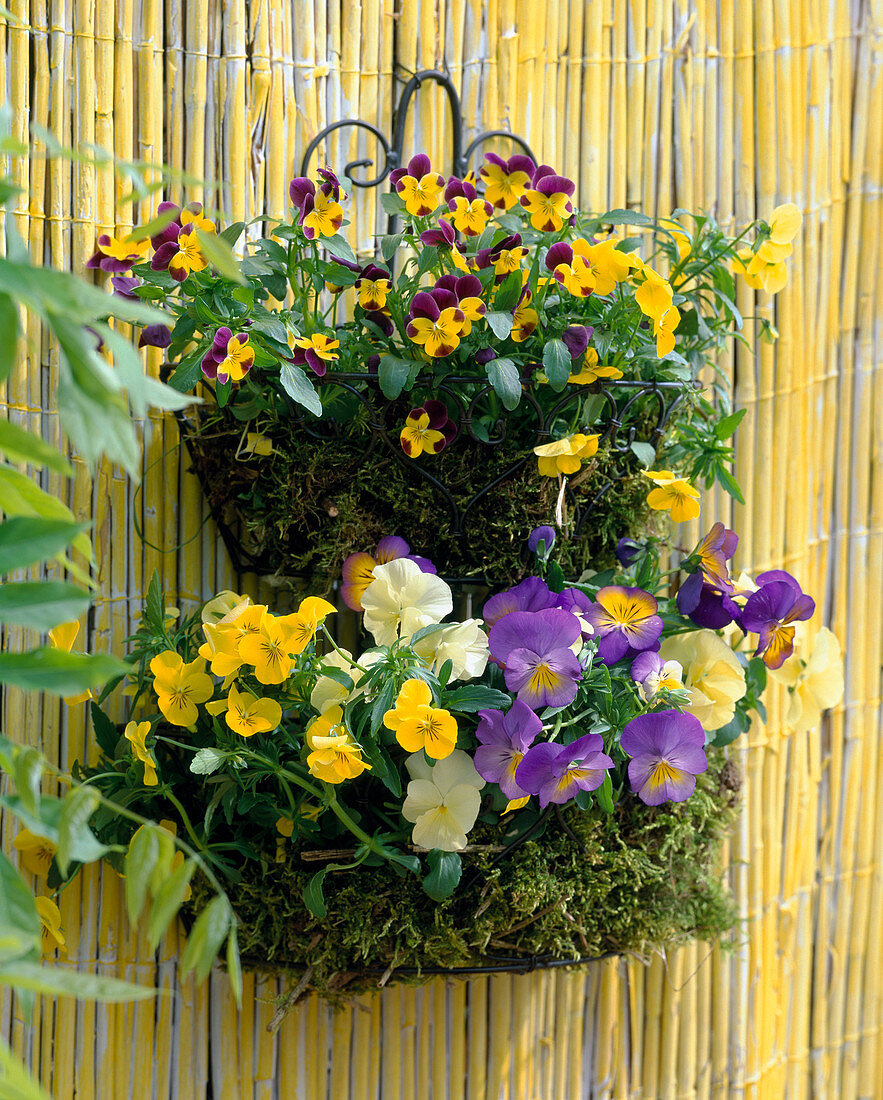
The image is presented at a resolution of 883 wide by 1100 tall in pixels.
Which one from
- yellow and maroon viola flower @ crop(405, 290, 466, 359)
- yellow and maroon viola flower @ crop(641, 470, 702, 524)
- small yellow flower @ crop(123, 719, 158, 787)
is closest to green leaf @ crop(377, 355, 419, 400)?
yellow and maroon viola flower @ crop(405, 290, 466, 359)

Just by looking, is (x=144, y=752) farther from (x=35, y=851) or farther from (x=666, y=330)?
(x=666, y=330)

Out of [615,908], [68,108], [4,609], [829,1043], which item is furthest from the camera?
[829,1043]

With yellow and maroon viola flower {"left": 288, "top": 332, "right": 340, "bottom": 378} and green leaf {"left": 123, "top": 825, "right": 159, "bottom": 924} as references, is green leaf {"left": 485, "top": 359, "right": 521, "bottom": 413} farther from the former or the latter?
green leaf {"left": 123, "top": 825, "right": 159, "bottom": 924}

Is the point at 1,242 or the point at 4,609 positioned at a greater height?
the point at 1,242

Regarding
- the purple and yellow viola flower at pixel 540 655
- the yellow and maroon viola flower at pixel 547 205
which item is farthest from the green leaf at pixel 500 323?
the purple and yellow viola flower at pixel 540 655

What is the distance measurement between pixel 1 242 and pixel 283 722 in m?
0.54

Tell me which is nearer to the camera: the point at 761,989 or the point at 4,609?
the point at 4,609

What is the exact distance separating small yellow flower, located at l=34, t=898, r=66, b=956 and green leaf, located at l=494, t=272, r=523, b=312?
67 centimetres

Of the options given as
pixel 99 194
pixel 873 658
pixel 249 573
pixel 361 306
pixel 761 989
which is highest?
pixel 99 194

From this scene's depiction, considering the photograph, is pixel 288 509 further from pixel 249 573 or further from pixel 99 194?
pixel 99 194

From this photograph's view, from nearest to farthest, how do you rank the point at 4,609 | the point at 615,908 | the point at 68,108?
the point at 4,609, the point at 615,908, the point at 68,108

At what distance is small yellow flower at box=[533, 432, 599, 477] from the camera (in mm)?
815

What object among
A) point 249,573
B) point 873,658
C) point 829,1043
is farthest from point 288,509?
point 829,1043

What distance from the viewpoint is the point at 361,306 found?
0.86 metres
